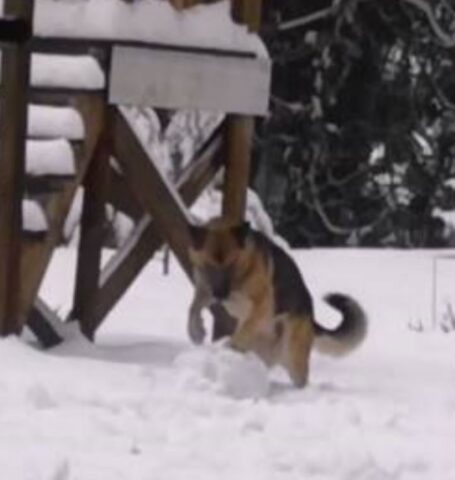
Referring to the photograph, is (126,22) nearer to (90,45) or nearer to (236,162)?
(90,45)

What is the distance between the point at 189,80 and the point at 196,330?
115 cm

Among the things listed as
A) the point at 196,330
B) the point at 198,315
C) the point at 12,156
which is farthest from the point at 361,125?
the point at 12,156

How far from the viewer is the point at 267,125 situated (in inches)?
858

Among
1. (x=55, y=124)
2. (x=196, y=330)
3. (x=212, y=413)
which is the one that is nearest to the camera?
(x=212, y=413)

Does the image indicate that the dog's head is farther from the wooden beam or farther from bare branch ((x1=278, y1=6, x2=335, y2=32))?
bare branch ((x1=278, y1=6, x2=335, y2=32))

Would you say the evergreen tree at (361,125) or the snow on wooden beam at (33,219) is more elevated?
the snow on wooden beam at (33,219)

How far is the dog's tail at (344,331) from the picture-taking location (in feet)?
30.8

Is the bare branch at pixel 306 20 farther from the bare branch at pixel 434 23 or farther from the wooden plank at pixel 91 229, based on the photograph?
the wooden plank at pixel 91 229

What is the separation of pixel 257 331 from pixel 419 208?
13.8 m

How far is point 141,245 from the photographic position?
10.3 meters

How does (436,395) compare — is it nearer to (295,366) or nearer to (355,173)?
(295,366)

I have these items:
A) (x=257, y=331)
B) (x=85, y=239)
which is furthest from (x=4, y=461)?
(x=85, y=239)

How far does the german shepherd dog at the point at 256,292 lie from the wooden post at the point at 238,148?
1.22 meters

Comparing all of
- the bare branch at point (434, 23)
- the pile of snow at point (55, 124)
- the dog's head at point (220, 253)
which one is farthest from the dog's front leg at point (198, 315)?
the bare branch at point (434, 23)
